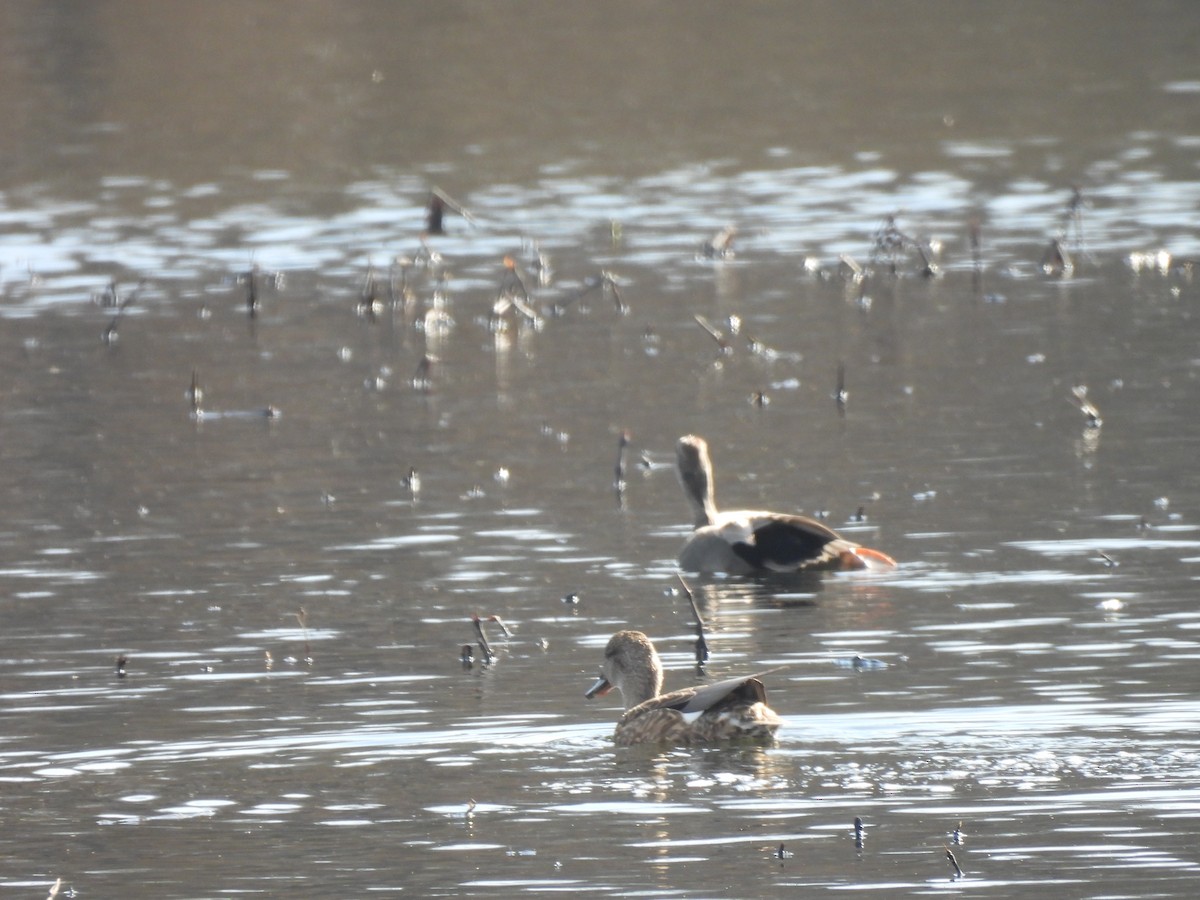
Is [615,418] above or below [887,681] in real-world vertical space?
above

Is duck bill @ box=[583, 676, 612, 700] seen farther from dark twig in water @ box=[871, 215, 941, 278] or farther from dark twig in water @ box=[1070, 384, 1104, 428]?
dark twig in water @ box=[871, 215, 941, 278]

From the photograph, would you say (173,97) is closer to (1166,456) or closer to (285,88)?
(285,88)

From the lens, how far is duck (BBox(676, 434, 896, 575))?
1509 centimetres

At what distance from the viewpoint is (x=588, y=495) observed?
17594 millimetres

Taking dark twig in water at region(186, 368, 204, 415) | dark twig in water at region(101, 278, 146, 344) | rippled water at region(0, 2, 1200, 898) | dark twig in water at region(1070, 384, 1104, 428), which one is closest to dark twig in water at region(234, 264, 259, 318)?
rippled water at region(0, 2, 1200, 898)

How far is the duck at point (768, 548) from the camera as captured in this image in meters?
15.1

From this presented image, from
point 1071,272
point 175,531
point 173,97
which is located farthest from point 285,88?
point 175,531

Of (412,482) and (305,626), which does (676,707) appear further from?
(412,482)

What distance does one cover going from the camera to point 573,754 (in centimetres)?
1119

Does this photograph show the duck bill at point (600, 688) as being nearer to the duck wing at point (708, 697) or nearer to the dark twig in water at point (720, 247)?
the duck wing at point (708, 697)

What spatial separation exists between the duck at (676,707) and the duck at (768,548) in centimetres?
322

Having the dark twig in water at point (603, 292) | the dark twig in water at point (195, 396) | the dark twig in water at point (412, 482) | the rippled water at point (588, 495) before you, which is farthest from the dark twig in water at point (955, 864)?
the dark twig in water at point (603, 292)

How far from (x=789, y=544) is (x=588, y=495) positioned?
2466mm

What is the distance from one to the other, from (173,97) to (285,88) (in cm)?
211
